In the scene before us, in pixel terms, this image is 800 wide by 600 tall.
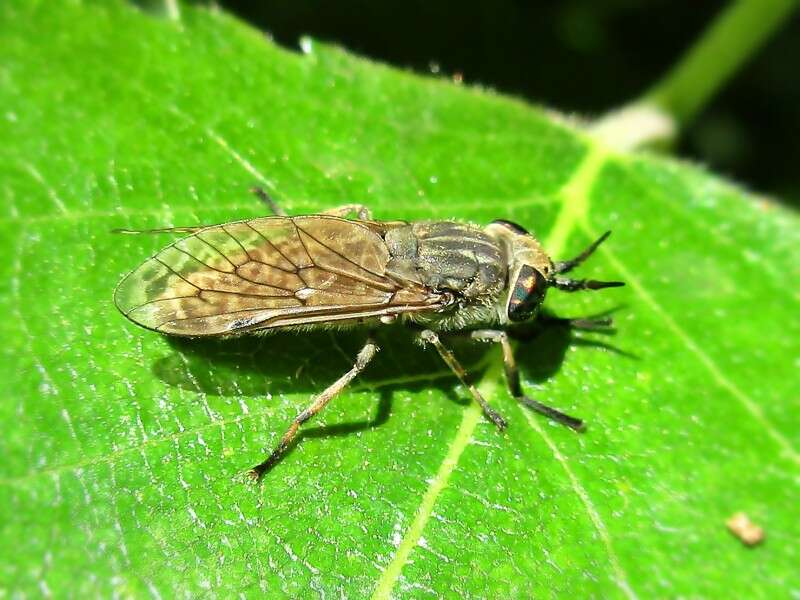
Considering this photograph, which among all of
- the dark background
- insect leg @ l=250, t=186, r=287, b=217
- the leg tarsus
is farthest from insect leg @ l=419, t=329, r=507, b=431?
the dark background

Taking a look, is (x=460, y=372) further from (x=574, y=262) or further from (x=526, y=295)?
(x=574, y=262)

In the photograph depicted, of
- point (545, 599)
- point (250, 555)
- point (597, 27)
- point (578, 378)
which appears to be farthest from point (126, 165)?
point (597, 27)

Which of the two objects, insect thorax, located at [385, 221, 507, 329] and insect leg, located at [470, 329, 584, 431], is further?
insect thorax, located at [385, 221, 507, 329]

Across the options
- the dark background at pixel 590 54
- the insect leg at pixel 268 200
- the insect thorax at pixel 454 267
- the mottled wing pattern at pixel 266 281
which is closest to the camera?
the mottled wing pattern at pixel 266 281

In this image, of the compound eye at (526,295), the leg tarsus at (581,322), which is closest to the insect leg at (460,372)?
the compound eye at (526,295)

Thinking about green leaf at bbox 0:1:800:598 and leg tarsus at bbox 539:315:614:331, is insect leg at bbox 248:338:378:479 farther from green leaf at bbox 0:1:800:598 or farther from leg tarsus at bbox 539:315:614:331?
leg tarsus at bbox 539:315:614:331

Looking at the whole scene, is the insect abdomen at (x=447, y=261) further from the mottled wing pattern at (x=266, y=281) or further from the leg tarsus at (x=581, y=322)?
the leg tarsus at (x=581, y=322)
